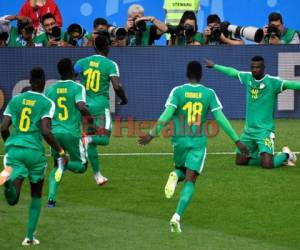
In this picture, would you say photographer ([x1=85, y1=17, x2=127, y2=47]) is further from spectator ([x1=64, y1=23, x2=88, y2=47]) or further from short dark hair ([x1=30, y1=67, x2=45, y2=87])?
short dark hair ([x1=30, y1=67, x2=45, y2=87])

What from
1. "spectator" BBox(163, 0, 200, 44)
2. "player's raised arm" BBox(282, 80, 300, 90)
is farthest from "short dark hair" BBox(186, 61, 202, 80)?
"spectator" BBox(163, 0, 200, 44)

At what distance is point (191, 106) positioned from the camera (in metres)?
14.2

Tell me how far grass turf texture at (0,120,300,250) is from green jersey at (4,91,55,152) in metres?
1.07

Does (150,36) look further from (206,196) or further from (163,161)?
(206,196)

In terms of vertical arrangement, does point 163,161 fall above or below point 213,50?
below

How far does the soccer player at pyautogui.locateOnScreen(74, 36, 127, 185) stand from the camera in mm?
17219

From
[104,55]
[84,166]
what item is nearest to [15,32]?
[104,55]

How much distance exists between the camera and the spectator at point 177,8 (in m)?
24.9

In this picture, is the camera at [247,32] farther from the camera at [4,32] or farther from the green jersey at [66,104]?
the green jersey at [66,104]

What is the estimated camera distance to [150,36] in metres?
24.2

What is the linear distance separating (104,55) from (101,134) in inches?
44.5

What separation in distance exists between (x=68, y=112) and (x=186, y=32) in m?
8.32

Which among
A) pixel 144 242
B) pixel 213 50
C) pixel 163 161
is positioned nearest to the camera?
pixel 144 242

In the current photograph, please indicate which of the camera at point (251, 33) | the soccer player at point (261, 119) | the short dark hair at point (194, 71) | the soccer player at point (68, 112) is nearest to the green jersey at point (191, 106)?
the short dark hair at point (194, 71)
